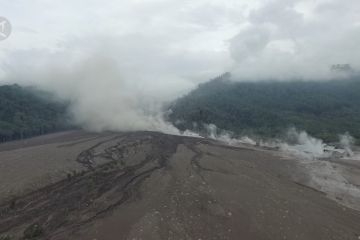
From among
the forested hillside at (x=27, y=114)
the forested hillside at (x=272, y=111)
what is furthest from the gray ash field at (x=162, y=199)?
the forested hillside at (x=272, y=111)

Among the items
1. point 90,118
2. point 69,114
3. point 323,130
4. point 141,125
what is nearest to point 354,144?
point 323,130

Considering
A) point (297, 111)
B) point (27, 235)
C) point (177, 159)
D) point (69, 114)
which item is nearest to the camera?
point (27, 235)

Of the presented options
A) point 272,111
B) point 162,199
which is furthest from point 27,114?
point 272,111

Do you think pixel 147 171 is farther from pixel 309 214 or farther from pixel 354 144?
pixel 354 144

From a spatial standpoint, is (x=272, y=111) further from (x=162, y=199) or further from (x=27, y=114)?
(x=162, y=199)

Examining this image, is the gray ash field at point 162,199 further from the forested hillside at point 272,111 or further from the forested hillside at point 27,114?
the forested hillside at point 272,111

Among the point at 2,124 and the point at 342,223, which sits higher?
the point at 2,124
